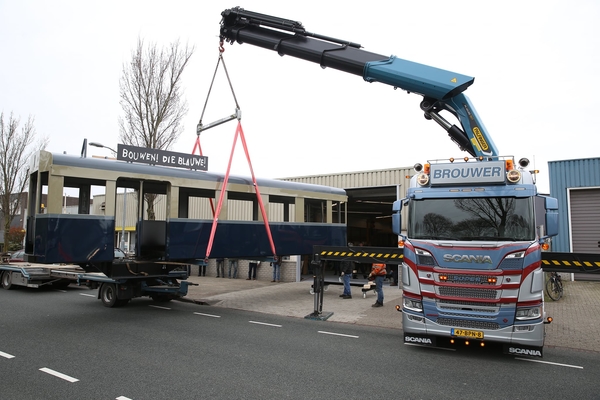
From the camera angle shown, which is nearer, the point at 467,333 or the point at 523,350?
the point at 523,350

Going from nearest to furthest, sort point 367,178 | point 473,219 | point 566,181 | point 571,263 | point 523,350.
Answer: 1. point 523,350
2. point 473,219
3. point 571,263
4. point 566,181
5. point 367,178

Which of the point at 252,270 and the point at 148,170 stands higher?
the point at 148,170

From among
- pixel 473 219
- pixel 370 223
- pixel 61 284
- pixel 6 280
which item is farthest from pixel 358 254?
pixel 370 223

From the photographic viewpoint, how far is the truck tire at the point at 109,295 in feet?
38.7

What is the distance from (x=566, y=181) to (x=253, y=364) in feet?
54.3

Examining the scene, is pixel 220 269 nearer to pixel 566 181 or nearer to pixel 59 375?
pixel 59 375

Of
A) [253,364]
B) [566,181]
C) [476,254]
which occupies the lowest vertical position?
[253,364]

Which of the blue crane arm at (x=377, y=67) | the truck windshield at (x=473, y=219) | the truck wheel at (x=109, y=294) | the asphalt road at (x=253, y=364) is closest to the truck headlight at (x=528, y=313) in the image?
the asphalt road at (x=253, y=364)

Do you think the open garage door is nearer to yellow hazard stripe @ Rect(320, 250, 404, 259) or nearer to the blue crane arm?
yellow hazard stripe @ Rect(320, 250, 404, 259)

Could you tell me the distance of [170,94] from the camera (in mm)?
18641

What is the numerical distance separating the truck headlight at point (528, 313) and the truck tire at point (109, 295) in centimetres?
990

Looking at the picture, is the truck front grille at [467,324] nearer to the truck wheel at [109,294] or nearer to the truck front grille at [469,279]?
the truck front grille at [469,279]

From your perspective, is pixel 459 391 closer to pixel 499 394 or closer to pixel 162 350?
pixel 499 394

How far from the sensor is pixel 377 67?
31.0 ft
